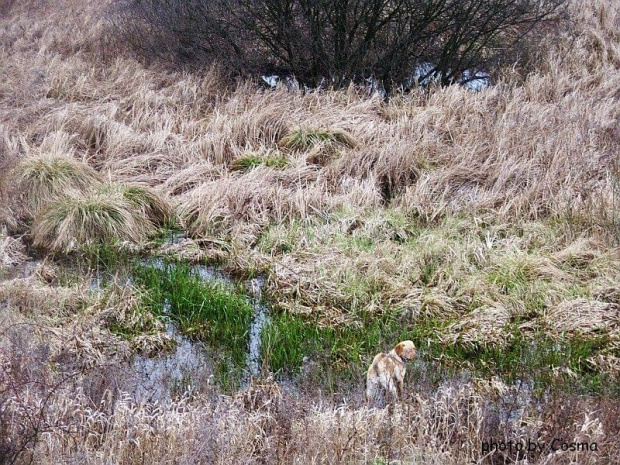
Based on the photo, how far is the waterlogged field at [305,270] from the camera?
384cm

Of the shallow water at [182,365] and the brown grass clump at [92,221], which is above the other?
the brown grass clump at [92,221]

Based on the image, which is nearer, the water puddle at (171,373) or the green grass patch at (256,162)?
the water puddle at (171,373)

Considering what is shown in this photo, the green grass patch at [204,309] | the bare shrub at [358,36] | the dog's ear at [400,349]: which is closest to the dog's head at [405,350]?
the dog's ear at [400,349]

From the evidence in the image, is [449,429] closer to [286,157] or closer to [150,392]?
[150,392]

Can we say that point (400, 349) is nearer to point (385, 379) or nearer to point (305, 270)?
point (385, 379)

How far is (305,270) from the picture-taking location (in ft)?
21.1

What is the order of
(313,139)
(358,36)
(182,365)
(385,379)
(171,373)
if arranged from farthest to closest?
1. (358,36)
2. (313,139)
3. (182,365)
4. (171,373)
5. (385,379)

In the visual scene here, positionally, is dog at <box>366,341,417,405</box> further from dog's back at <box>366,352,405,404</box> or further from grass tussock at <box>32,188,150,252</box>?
grass tussock at <box>32,188,150,252</box>

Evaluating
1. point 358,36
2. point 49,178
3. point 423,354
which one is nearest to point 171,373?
point 423,354

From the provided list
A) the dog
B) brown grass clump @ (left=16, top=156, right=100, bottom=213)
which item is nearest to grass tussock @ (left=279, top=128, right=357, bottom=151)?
brown grass clump @ (left=16, top=156, right=100, bottom=213)

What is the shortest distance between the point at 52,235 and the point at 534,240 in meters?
4.55

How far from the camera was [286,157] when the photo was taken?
8734 mm

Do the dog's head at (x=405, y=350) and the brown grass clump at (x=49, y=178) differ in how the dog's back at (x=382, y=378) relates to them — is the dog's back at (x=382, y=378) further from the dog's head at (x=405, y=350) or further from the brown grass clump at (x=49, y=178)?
the brown grass clump at (x=49, y=178)

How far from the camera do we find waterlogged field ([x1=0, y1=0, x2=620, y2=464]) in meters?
3.84
